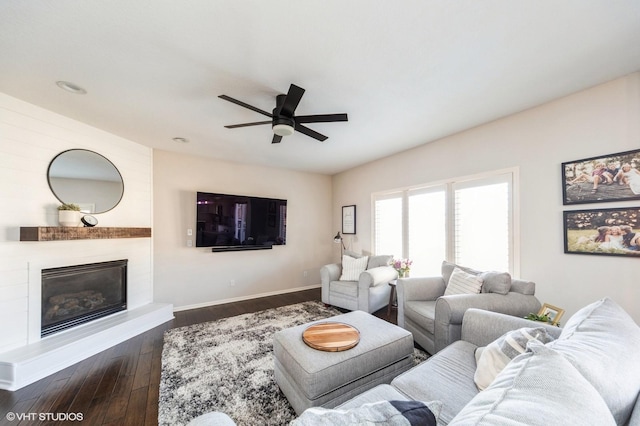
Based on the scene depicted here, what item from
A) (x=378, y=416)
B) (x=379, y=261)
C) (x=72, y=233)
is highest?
(x=72, y=233)

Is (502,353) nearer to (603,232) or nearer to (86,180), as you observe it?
(603,232)

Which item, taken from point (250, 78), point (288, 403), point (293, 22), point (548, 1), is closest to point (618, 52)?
point (548, 1)

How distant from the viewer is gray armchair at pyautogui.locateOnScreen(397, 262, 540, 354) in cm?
209

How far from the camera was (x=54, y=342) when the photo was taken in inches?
93.1

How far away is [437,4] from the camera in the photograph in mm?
1333

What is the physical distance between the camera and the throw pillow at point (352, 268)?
13.1 feet

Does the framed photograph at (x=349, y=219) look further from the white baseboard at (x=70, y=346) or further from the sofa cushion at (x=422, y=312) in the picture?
the white baseboard at (x=70, y=346)

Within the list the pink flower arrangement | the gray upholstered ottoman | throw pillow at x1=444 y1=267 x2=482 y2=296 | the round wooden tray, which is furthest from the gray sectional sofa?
the pink flower arrangement

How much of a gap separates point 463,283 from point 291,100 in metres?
2.51

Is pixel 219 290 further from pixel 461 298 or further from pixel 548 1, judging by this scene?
pixel 548 1

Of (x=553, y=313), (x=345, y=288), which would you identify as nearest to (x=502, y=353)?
(x=553, y=313)

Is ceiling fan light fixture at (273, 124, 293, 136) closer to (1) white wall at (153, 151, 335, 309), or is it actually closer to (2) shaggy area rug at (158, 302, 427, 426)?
(2) shaggy area rug at (158, 302, 427, 426)

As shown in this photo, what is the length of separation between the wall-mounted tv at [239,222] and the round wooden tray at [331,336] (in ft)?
8.69

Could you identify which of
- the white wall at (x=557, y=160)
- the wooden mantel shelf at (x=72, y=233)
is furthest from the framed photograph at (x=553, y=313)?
the wooden mantel shelf at (x=72, y=233)
